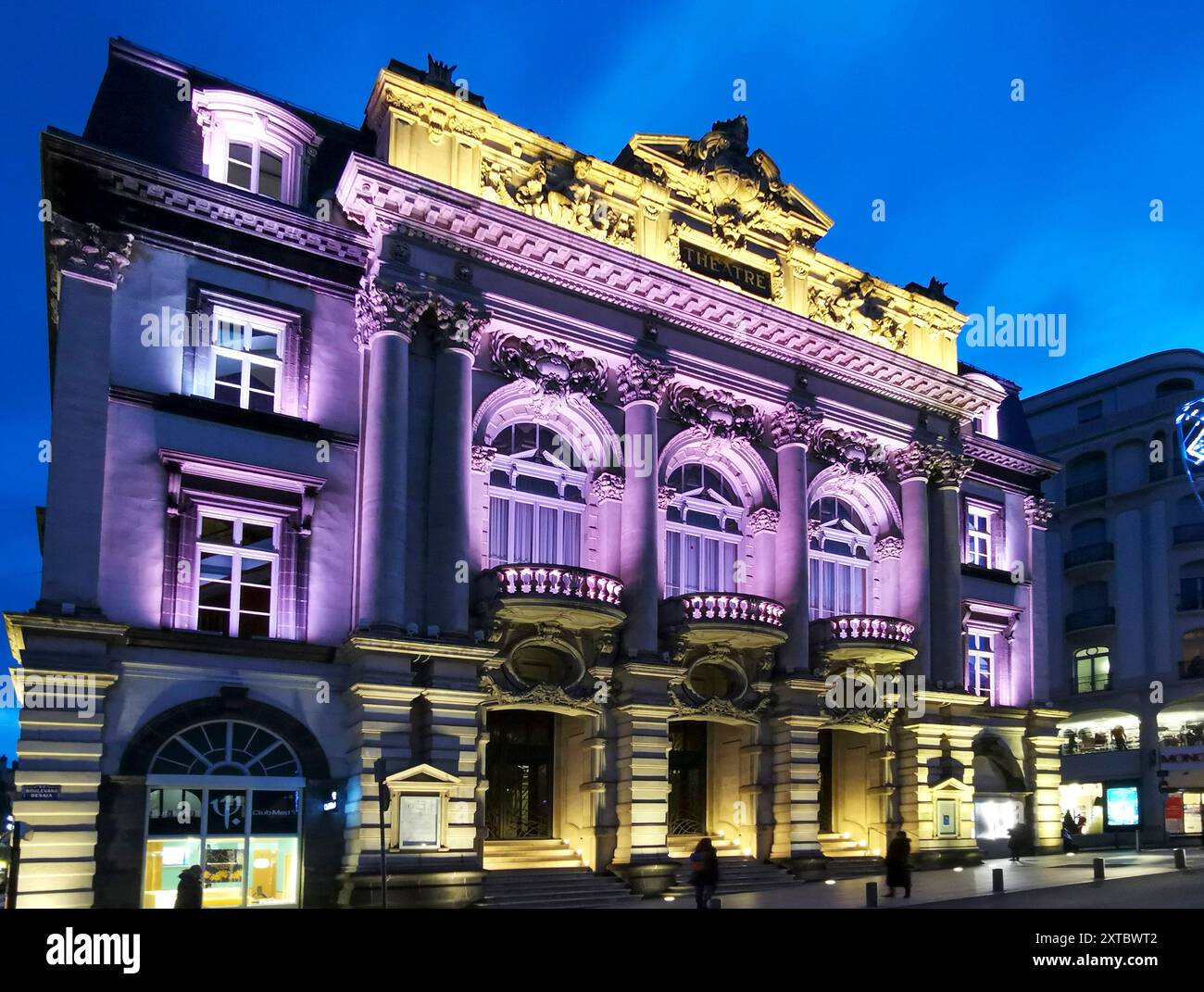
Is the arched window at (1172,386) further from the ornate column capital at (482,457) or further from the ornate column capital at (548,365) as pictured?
the ornate column capital at (482,457)

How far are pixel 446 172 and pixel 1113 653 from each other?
4423cm

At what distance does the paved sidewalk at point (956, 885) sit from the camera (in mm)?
26797

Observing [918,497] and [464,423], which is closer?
[464,423]

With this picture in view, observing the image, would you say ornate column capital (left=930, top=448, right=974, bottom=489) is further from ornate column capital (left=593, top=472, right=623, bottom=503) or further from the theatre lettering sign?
ornate column capital (left=593, top=472, right=623, bottom=503)

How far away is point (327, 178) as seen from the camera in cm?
3195

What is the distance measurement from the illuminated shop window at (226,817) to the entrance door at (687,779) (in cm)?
1255

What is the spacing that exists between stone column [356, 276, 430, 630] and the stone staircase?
629 inches

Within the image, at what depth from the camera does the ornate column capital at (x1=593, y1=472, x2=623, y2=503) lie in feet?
111

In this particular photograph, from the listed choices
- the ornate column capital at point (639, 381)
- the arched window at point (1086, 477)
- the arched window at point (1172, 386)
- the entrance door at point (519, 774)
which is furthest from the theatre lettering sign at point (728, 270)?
the arched window at point (1172, 386)

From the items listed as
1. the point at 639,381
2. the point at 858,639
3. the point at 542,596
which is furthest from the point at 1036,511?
the point at 542,596

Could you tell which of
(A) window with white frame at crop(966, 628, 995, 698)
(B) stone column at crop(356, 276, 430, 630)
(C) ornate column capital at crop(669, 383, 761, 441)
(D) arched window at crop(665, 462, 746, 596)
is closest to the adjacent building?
(A) window with white frame at crop(966, 628, 995, 698)
